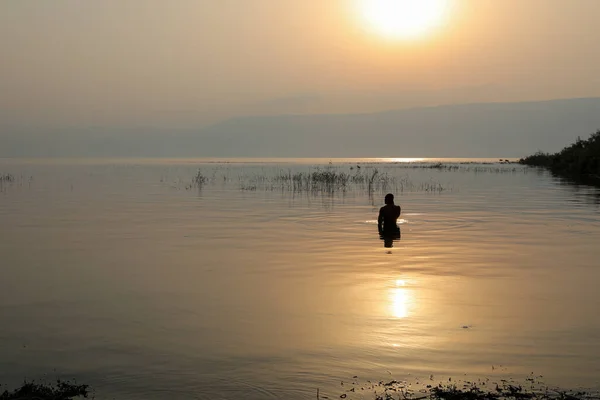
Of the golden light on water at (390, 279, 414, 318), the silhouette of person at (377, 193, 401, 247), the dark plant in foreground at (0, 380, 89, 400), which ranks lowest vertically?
the dark plant in foreground at (0, 380, 89, 400)

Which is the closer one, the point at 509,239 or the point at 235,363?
the point at 235,363

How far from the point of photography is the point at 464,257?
64.5ft

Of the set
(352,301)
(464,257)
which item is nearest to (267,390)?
(352,301)

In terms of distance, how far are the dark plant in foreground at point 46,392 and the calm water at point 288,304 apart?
34cm

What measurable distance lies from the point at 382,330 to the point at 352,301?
232cm

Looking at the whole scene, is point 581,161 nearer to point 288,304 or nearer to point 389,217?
point 389,217

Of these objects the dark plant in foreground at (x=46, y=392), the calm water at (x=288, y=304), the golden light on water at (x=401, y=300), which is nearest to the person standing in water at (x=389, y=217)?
the calm water at (x=288, y=304)

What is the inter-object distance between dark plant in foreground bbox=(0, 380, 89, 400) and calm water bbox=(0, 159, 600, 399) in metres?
0.34

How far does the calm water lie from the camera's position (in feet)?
31.3

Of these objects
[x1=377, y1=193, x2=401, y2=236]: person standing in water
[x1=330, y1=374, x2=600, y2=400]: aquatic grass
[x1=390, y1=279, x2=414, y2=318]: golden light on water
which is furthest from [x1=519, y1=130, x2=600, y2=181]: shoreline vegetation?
[x1=330, y1=374, x2=600, y2=400]: aquatic grass

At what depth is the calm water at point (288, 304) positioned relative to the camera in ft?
31.3

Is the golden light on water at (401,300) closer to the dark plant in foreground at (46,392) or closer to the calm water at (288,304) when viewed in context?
the calm water at (288,304)

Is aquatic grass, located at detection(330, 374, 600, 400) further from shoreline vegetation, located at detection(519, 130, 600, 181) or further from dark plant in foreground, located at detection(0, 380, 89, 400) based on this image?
shoreline vegetation, located at detection(519, 130, 600, 181)

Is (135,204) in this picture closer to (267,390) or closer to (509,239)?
(509,239)
